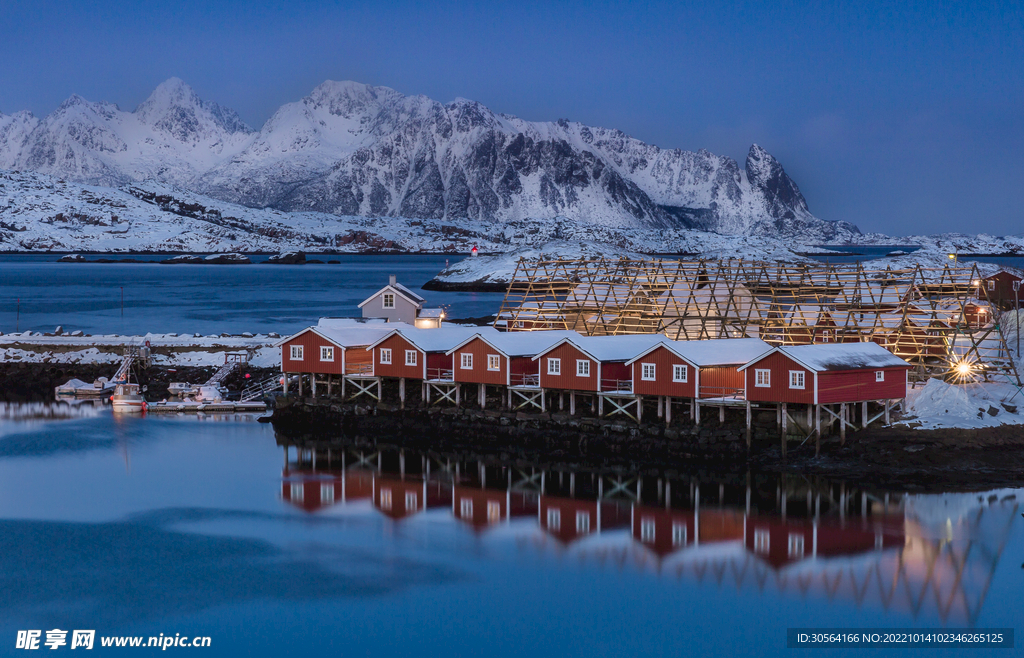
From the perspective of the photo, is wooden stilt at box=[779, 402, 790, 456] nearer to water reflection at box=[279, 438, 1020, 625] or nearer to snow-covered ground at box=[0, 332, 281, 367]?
water reflection at box=[279, 438, 1020, 625]

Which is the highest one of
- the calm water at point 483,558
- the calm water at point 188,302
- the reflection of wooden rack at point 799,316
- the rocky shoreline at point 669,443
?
the reflection of wooden rack at point 799,316

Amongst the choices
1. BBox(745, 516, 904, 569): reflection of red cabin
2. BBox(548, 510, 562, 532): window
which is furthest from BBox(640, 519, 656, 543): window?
BBox(745, 516, 904, 569): reflection of red cabin

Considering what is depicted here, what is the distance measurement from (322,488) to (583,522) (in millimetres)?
9657

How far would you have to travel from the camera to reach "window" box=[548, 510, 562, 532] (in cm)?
3175

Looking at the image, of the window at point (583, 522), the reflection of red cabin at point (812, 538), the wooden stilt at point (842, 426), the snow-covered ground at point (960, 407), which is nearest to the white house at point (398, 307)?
the wooden stilt at point (842, 426)

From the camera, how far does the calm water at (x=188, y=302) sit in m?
94.1

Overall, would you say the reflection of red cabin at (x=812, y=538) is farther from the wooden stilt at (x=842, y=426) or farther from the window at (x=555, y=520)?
the wooden stilt at (x=842, y=426)

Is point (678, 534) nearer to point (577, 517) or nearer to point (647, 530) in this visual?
point (647, 530)

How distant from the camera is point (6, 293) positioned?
14388cm

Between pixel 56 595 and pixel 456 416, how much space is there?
2031cm

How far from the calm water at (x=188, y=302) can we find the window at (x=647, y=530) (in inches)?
2219

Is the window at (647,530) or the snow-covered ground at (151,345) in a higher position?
the snow-covered ground at (151,345)

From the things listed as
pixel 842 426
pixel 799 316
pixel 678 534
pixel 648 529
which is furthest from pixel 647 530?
pixel 799 316

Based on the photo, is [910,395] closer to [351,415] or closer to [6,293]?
[351,415]
